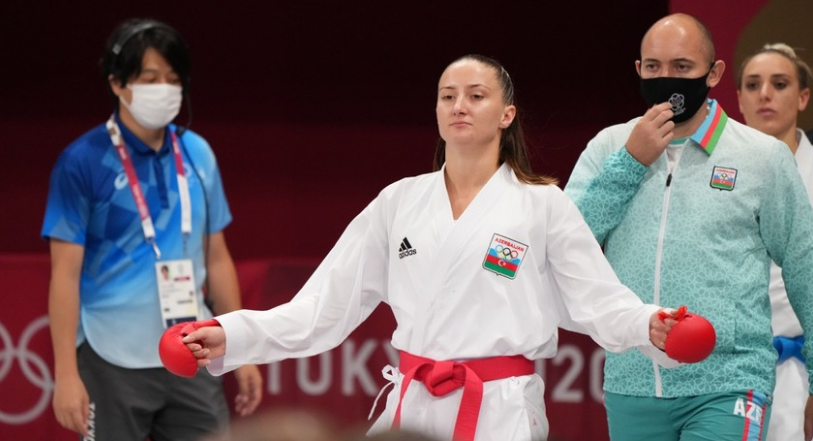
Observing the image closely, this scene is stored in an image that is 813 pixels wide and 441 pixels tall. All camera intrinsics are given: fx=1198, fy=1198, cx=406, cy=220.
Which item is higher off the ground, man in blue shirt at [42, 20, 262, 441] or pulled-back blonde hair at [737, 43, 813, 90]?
pulled-back blonde hair at [737, 43, 813, 90]

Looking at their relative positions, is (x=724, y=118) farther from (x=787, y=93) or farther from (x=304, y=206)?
(x=304, y=206)

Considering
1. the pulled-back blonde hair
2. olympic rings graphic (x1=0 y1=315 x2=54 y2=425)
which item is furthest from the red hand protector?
olympic rings graphic (x1=0 y1=315 x2=54 y2=425)

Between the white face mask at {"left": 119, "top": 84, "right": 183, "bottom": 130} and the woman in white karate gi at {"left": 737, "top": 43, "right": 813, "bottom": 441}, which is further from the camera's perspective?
the white face mask at {"left": 119, "top": 84, "right": 183, "bottom": 130}

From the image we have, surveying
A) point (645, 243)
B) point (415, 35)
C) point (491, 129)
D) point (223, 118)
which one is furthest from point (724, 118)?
point (223, 118)

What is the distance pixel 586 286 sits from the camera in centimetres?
356

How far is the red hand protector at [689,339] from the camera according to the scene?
3262mm

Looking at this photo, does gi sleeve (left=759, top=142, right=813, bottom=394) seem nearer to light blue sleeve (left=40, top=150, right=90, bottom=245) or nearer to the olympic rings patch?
the olympic rings patch

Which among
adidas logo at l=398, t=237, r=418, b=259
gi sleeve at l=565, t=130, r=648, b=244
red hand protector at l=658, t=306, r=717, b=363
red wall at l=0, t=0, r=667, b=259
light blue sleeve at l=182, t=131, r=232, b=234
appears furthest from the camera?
red wall at l=0, t=0, r=667, b=259

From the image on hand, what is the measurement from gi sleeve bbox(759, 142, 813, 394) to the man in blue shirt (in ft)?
7.43

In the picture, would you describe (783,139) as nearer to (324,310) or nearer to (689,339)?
(689,339)

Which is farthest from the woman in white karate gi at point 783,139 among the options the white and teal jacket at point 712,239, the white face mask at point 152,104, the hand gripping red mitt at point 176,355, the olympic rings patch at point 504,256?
the white face mask at point 152,104

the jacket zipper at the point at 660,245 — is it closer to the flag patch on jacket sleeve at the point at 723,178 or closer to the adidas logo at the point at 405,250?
the flag patch on jacket sleeve at the point at 723,178

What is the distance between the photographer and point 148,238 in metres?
4.82

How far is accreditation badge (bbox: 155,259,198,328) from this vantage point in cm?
482
